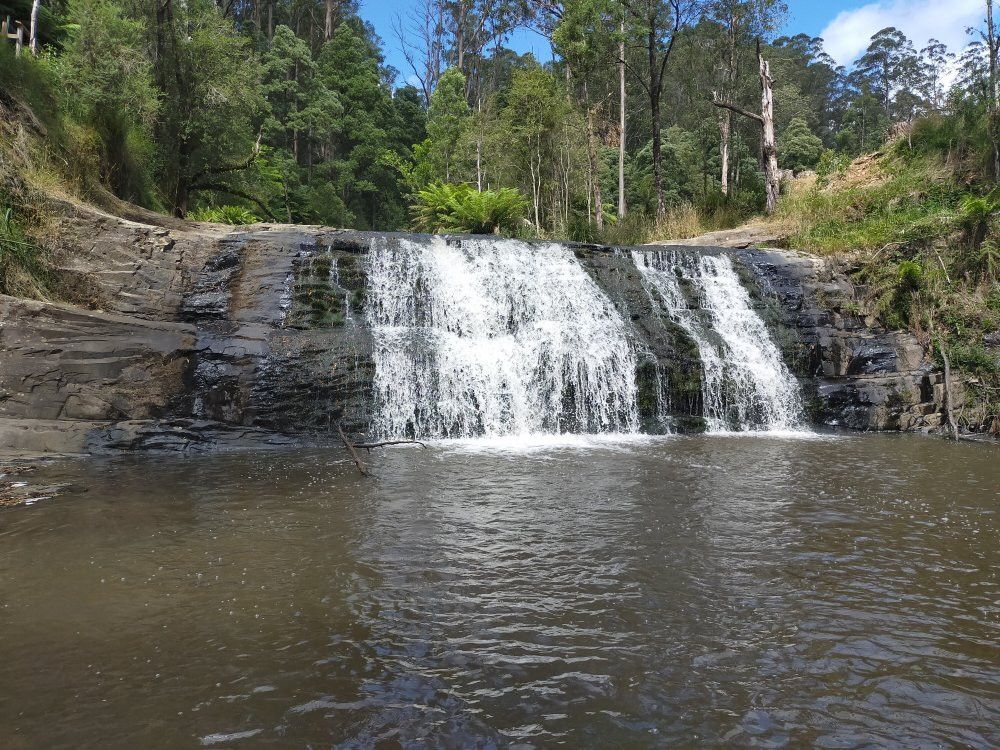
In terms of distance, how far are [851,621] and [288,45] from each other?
104 ft

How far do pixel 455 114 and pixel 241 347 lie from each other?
2205 centimetres

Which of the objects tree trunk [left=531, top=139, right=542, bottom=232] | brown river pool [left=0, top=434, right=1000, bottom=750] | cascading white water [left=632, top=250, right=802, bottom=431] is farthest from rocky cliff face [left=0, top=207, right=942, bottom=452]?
tree trunk [left=531, top=139, right=542, bottom=232]

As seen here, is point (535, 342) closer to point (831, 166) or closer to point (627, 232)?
point (627, 232)

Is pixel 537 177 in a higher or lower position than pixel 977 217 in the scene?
higher

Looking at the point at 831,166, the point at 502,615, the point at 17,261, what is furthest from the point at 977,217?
the point at 17,261

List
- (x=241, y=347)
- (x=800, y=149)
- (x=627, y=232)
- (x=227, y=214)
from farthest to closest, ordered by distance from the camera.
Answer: (x=800, y=149), (x=227, y=214), (x=627, y=232), (x=241, y=347)

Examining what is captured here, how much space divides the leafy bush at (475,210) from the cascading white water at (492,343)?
25.7ft

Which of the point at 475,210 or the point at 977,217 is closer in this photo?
the point at 977,217

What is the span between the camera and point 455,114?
2861cm

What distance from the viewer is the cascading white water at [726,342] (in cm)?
1078

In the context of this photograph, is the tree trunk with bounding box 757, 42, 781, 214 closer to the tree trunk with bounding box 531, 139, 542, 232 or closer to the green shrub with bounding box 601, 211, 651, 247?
the green shrub with bounding box 601, 211, 651, 247

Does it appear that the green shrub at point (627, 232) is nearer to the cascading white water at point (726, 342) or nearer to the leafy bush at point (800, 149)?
the cascading white water at point (726, 342)

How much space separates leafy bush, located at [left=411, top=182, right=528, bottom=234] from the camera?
65.6 ft

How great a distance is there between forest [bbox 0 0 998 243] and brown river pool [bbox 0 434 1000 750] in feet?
30.0
